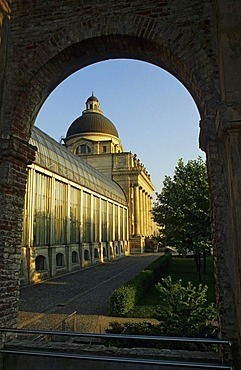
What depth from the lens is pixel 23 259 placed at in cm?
1612

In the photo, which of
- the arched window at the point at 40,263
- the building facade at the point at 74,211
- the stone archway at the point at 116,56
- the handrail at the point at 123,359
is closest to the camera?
the handrail at the point at 123,359

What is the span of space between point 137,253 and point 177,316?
40.8m

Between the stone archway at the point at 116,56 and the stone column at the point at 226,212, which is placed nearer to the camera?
the stone column at the point at 226,212

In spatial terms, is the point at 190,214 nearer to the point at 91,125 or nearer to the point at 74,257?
the point at 74,257

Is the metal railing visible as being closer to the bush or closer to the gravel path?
the bush

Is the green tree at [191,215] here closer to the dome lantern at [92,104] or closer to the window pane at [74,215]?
the window pane at [74,215]

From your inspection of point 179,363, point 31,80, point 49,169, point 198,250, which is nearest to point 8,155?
point 31,80

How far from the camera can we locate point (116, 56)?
5750 millimetres

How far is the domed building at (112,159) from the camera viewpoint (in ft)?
160

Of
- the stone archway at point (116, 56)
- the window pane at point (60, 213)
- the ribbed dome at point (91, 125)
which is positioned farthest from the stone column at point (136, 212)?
the stone archway at point (116, 56)

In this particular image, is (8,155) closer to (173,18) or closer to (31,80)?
(31,80)

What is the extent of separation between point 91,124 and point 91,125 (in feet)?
0.79

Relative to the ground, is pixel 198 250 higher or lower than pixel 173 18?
lower

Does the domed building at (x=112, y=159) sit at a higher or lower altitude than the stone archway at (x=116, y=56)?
higher
